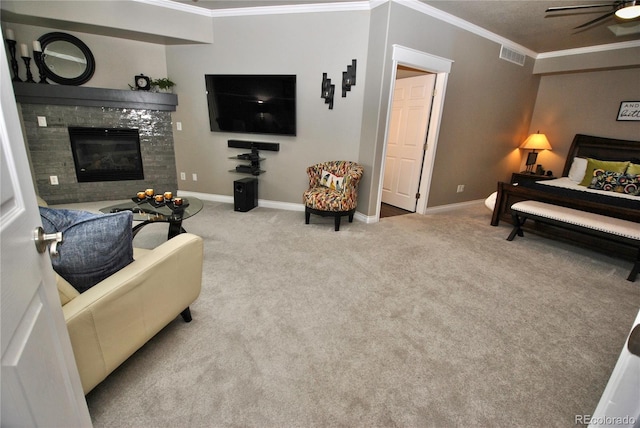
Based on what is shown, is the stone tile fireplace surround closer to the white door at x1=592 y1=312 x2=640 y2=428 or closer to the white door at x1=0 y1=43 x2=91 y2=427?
the white door at x1=0 y1=43 x2=91 y2=427

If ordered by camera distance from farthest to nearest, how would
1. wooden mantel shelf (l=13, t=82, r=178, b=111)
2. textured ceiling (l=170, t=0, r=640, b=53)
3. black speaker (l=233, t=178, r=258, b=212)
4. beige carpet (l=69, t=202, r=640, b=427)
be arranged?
black speaker (l=233, t=178, r=258, b=212)
wooden mantel shelf (l=13, t=82, r=178, b=111)
textured ceiling (l=170, t=0, r=640, b=53)
beige carpet (l=69, t=202, r=640, b=427)

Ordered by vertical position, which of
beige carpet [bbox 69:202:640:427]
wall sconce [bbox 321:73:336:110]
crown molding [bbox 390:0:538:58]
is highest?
crown molding [bbox 390:0:538:58]

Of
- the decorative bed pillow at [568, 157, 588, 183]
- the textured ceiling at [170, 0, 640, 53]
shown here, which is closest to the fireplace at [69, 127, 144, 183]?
the textured ceiling at [170, 0, 640, 53]

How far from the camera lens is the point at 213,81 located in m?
4.06

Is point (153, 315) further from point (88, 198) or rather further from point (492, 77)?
point (492, 77)

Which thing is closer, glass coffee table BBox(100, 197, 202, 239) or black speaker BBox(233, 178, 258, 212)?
glass coffee table BBox(100, 197, 202, 239)

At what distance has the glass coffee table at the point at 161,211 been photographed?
8.29 ft

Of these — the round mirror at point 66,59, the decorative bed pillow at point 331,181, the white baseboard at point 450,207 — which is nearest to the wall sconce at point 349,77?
the decorative bed pillow at point 331,181

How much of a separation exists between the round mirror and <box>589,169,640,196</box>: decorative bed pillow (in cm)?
708

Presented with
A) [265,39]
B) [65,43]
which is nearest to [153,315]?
[265,39]

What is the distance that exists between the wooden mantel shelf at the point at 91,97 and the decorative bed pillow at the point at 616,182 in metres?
6.10

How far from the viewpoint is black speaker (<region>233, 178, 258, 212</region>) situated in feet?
13.4

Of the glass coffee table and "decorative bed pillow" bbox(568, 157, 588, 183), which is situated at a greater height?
"decorative bed pillow" bbox(568, 157, 588, 183)

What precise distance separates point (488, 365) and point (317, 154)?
10.2ft
